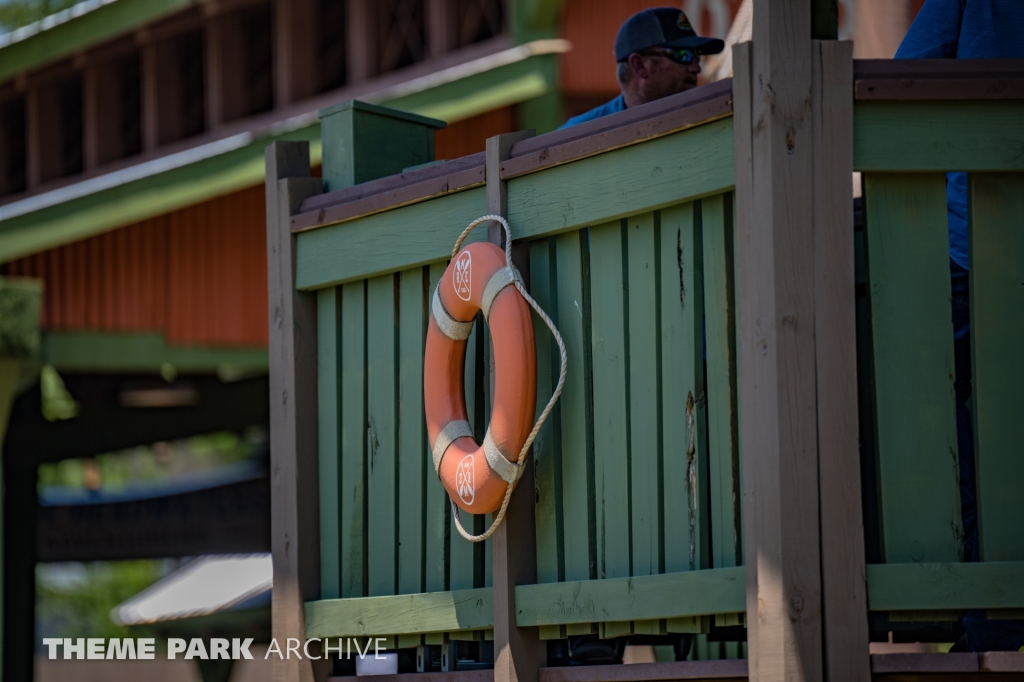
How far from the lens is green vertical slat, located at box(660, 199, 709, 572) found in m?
3.10

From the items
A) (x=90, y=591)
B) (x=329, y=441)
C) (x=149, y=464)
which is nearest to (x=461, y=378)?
(x=329, y=441)

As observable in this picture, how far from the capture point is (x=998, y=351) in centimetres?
299

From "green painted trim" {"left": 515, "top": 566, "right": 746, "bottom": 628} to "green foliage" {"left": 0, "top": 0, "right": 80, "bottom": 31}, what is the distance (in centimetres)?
2149

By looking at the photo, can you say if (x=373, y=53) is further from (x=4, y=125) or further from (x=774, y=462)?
(x=774, y=462)

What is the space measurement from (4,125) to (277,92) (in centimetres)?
166

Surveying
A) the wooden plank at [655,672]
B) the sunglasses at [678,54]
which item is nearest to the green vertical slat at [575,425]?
the wooden plank at [655,672]

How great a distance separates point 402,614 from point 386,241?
1.03 metres

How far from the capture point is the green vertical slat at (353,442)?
395 cm

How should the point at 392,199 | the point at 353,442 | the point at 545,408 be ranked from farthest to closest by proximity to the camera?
1. the point at 353,442
2. the point at 392,199
3. the point at 545,408

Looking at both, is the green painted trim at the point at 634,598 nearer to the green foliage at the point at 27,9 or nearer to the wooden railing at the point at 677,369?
the wooden railing at the point at 677,369

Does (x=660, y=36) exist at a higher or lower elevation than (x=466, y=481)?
higher

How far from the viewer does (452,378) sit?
3.58 metres

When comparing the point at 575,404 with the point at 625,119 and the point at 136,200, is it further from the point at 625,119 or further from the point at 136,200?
the point at 136,200

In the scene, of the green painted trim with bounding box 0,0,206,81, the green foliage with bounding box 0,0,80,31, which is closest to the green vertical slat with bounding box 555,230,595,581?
the green painted trim with bounding box 0,0,206,81
